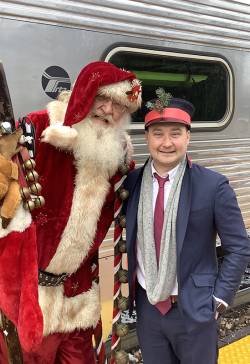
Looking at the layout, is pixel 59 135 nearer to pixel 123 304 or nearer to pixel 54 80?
pixel 54 80

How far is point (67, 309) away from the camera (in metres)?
2.13

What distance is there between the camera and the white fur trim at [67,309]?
207 cm

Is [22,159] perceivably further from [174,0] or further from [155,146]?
[174,0]

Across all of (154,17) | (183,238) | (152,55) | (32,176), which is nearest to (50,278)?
(32,176)

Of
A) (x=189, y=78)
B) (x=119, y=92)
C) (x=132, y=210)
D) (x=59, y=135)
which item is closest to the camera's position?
(x=59, y=135)

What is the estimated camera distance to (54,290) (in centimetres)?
210

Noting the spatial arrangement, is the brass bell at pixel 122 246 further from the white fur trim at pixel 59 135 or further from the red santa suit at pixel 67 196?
the white fur trim at pixel 59 135

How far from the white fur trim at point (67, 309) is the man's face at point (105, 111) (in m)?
0.77

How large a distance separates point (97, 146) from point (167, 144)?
296mm

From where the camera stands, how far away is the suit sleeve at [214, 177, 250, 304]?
196cm

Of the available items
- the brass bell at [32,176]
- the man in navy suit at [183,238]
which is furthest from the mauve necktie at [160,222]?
the brass bell at [32,176]

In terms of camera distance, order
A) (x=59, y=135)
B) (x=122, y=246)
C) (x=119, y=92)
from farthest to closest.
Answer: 1. (x=122, y=246)
2. (x=119, y=92)
3. (x=59, y=135)

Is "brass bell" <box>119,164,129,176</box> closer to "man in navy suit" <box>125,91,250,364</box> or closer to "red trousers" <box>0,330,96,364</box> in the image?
"man in navy suit" <box>125,91,250,364</box>

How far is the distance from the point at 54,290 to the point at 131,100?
91 centimetres
